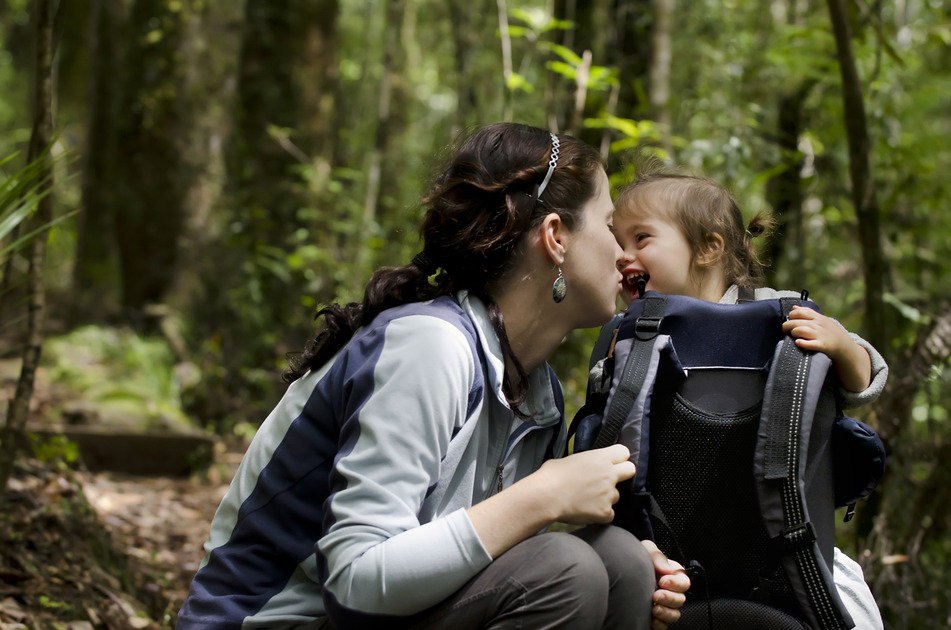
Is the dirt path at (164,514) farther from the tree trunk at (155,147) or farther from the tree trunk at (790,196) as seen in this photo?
the tree trunk at (790,196)

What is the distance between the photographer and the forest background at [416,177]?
338 cm

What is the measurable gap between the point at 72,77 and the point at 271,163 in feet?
25.3

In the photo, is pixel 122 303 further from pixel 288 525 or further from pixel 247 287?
pixel 288 525

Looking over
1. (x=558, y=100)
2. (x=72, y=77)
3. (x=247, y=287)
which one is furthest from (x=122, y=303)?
(x=72, y=77)

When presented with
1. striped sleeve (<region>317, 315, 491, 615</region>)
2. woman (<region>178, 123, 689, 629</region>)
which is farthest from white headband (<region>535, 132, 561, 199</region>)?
striped sleeve (<region>317, 315, 491, 615</region>)

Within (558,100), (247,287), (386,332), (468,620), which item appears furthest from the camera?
(247,287)

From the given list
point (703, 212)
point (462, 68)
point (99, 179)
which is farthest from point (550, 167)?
point (99, 179)

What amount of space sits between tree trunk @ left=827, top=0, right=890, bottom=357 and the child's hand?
137 centimetres

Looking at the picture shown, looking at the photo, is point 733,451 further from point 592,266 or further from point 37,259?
point 37,259

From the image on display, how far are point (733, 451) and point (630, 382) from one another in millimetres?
320

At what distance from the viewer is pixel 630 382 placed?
203 cm

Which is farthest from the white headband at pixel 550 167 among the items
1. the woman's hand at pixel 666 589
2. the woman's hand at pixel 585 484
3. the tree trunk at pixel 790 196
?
the tree trunk at pixel 790 196

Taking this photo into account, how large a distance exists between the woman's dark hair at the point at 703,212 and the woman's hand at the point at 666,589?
99cm

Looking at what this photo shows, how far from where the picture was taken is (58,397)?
5.93 meters
